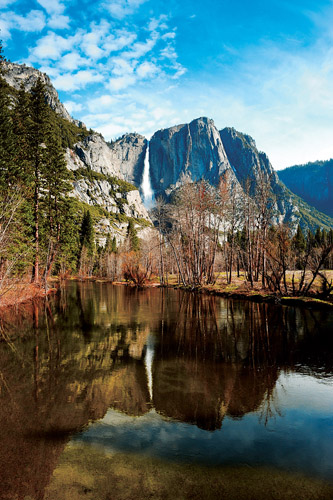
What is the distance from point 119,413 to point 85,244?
87574mm

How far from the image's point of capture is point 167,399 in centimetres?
593

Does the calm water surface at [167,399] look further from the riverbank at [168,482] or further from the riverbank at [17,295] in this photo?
the riverbank at [17,295]

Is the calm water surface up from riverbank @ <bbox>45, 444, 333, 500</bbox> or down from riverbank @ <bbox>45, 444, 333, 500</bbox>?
down

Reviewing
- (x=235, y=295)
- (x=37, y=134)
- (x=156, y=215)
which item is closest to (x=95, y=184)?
(x=156, y=215)

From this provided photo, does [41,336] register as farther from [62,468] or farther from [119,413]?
[62,468]

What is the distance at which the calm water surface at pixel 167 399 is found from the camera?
13.4ft

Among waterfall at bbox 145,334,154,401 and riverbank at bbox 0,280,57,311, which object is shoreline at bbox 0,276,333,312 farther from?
waterfall at bbox 145,334,154,401

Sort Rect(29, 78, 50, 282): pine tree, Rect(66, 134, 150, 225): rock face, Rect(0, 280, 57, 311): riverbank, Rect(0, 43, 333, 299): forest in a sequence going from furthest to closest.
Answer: Rect(66, 134, 150, 225): rock face < Rect(29, 78, 50, 282): pine tree < Rect(0, 43, 333, 299): forest < Rect(0, 280, 57, 311): riverbank

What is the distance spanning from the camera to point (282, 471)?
3.72 metres

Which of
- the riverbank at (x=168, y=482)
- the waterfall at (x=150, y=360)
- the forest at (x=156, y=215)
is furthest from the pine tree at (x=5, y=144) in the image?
the riverbank at (x=168, y=482)

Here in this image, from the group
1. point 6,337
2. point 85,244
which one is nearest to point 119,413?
point 6,337

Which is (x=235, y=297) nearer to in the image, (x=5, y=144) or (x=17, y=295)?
(x=17, y=295)

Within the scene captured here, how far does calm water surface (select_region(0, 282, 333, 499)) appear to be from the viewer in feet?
13.4

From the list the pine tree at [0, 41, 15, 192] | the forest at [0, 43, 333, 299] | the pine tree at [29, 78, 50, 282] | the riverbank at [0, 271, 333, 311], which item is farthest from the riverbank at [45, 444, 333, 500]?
the pine tree at [29, 78, 50, 282]
